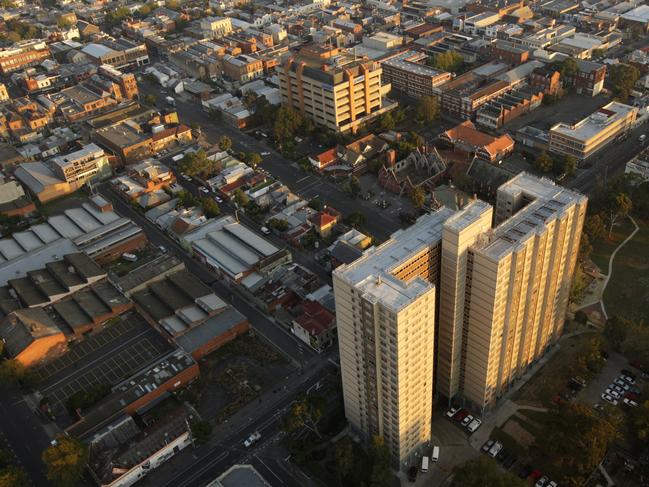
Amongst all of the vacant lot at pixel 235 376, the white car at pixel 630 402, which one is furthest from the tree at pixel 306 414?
the white car at pixel 630 402

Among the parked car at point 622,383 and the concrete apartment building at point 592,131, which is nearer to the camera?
the parked car at point 622,383

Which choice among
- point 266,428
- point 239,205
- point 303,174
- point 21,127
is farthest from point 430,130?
point 21,127

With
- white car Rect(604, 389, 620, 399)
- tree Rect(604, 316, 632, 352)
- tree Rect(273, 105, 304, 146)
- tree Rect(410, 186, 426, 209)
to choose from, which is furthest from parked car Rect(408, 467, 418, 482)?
tree Rect(273, 105, 304, 146)

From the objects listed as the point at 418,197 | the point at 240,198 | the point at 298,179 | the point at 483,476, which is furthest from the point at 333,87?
the point at 483,476

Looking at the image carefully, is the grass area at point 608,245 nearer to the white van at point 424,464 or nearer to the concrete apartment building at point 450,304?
the concrete apartment building at point 450,304

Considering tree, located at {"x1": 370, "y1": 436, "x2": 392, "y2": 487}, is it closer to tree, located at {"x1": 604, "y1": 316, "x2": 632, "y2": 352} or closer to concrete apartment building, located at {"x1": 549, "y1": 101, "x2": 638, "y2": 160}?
tree, located at {"x1": 604, "y1": 316, "x2": 632, "y2": 352}

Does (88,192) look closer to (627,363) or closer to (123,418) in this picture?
(123,418)
